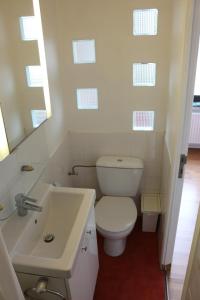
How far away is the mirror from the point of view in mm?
1348

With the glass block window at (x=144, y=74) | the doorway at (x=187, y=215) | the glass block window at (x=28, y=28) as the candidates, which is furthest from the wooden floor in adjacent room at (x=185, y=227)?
the glass block window at (x=28, y=28)

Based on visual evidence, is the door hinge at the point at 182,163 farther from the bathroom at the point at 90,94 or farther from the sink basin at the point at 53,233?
the sink basin at the point at 53,233

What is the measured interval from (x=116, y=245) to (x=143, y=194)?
1.90 ft

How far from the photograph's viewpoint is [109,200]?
2254mm

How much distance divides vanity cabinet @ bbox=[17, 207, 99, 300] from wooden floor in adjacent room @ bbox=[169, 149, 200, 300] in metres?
0.68

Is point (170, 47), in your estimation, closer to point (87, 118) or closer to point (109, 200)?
point (87, 118)

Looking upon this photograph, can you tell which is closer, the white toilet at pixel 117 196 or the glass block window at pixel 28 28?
the glass block window at pixel 28 28

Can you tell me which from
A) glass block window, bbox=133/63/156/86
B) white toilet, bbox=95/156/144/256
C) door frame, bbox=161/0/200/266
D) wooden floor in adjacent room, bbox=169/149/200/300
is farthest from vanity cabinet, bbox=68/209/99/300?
glass block window, bbox=133/63/156/86

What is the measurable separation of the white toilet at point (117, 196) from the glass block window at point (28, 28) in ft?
3.81

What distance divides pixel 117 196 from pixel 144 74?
113 cm

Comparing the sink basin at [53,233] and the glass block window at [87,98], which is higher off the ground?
the glass block window at [87,98]

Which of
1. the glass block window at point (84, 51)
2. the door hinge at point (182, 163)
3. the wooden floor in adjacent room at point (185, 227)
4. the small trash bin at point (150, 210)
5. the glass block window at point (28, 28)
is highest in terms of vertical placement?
the glass block window at point (28, 28)

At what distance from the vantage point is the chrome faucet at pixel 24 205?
1.35 metres

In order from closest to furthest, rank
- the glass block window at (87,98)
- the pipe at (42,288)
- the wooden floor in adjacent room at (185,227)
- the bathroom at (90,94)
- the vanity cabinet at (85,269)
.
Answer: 1. the pipe at (42,288)
2. the vanity cabinet at (85,269)
3. the bathroom at (90,94)
4. the wooden floor in adjacent room at (185,227)
5. the glass block window at (87,98)
